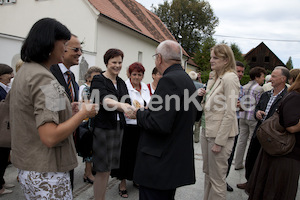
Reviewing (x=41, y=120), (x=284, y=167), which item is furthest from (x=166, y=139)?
(x=284, y=167)

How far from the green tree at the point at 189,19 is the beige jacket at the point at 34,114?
34899 mm

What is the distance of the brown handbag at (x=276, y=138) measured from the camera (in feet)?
8.83

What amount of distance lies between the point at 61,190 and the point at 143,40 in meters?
17.2

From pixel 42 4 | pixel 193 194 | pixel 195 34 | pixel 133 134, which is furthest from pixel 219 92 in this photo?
pixel 195 34

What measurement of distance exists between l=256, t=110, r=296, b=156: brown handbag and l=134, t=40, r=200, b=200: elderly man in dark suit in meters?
1.36

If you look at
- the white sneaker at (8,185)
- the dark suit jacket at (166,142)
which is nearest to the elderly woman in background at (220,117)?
the dark suit jacket at (166,142)

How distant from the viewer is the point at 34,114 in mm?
1457

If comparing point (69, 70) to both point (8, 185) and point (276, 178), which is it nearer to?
point (8, 185)

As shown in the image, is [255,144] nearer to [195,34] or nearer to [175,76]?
[175,76]

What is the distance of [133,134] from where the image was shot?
3805 mm

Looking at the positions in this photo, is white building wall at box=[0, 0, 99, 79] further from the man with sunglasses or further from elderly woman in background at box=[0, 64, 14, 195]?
the man with sunglasses

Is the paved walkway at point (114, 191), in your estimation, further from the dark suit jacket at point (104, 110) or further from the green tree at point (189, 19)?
the green tree at point (189, 19)

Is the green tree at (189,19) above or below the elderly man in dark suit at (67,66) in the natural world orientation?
above

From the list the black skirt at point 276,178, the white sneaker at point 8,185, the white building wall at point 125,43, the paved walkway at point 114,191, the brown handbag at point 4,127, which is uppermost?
the white building wall at point 125,43
